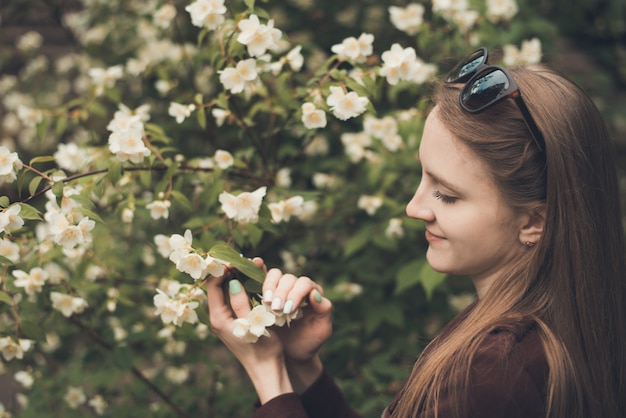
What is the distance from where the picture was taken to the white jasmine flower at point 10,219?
1496 mm

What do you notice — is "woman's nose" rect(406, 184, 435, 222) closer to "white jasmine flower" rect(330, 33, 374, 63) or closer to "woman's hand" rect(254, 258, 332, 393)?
"woman's hand" rect(254, 258, 332, 393)

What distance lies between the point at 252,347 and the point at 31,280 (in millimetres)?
668

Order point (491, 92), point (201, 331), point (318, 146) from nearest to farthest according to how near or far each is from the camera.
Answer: point (491, 92)
point (201, 331)
point (318, 146)

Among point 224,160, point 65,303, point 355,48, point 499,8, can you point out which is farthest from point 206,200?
point 499,8

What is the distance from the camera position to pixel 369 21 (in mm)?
3301

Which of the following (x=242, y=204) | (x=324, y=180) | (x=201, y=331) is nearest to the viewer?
(x=242, y=204)

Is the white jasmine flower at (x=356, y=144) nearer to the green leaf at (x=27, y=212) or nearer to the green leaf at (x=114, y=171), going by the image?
the green leaf at (x=114, y=171)

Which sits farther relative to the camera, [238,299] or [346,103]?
[346,103]

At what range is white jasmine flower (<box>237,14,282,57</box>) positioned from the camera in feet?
5.78

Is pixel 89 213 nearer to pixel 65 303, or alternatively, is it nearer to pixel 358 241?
pixel 65 303

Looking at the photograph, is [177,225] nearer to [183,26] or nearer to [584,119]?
[183,26]

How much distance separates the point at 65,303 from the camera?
194 cm

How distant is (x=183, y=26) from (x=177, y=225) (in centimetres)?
95

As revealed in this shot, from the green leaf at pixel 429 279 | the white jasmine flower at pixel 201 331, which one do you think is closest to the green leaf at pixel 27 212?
the white jasmine flower at pixel 201 331
